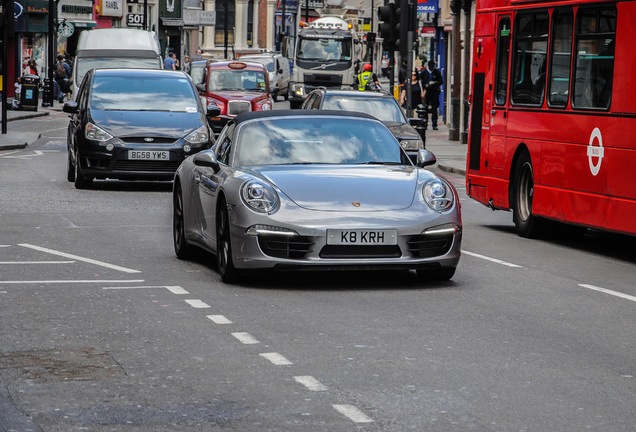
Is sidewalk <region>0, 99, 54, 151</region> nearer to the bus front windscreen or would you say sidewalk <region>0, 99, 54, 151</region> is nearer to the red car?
the red car

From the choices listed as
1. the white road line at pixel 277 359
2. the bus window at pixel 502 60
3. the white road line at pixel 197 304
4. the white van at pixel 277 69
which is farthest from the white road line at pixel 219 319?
A: the white van at pixel 277 69

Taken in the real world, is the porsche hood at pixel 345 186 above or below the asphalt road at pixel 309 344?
above

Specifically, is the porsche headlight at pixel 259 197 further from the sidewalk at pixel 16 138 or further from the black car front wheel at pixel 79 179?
the sidewalk at pixel 16 138

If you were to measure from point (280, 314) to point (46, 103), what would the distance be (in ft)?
157

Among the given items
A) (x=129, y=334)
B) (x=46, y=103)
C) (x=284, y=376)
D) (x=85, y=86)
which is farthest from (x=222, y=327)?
(x=46, y=103)

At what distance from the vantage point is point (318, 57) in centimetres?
5734

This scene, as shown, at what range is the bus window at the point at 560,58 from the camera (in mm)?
14102

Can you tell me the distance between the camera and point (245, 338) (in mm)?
8070

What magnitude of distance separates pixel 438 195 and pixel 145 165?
991 cm

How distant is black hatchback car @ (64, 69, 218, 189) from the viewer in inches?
784

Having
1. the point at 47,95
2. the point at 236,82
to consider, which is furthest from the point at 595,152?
the point at 47,95

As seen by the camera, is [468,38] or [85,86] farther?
[468,38]

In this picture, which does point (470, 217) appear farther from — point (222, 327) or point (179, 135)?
point (222, 327)

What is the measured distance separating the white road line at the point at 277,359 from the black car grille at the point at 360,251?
2729mm
